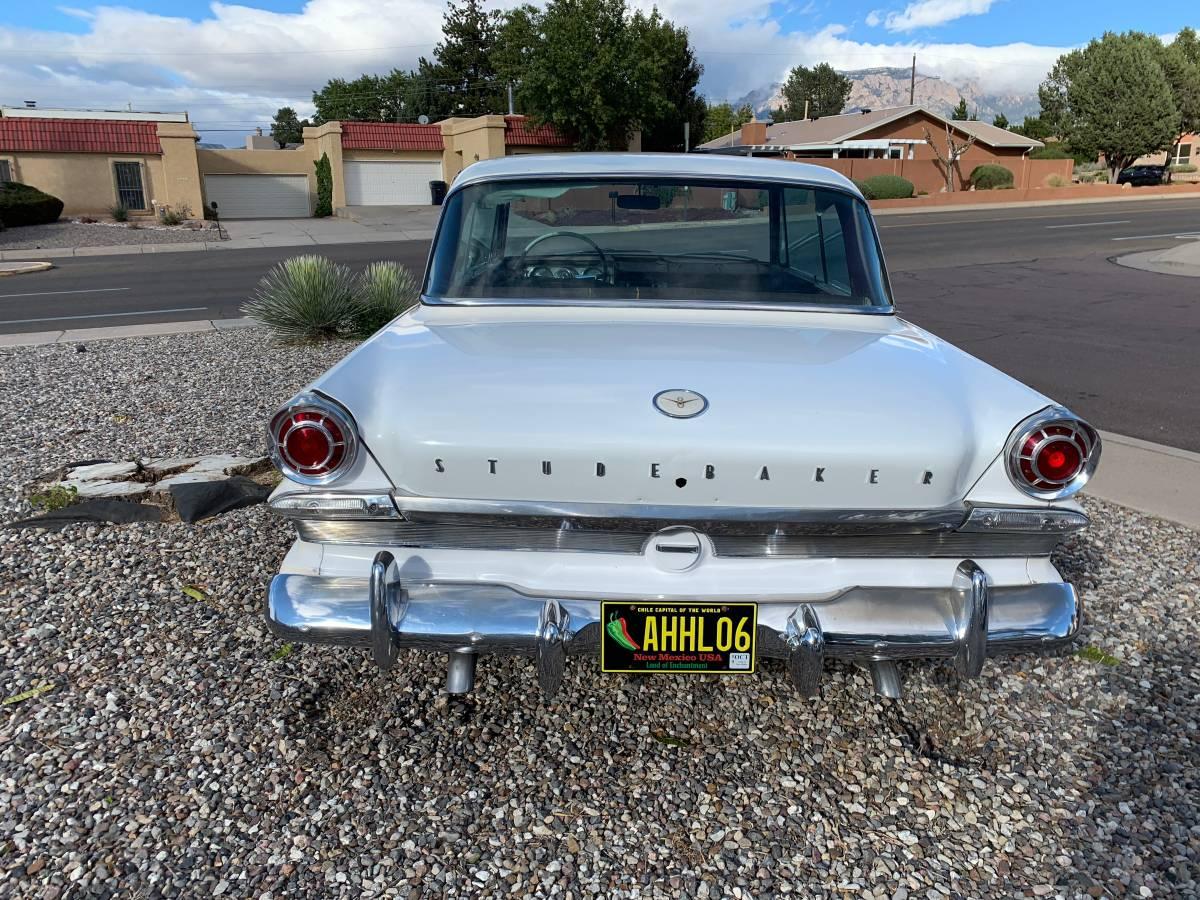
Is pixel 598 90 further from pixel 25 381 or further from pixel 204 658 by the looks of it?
pixel 204 658

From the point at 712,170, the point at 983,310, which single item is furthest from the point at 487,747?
the point at 983,310

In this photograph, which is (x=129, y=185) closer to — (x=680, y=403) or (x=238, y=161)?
(x=238, y=161)

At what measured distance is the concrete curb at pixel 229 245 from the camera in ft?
78.6

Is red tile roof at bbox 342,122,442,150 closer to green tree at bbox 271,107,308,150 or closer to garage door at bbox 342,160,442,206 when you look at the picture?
garage door at bbox 342,160,442,206

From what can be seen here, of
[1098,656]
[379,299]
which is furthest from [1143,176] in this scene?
[1098,656]

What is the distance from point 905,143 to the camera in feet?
162

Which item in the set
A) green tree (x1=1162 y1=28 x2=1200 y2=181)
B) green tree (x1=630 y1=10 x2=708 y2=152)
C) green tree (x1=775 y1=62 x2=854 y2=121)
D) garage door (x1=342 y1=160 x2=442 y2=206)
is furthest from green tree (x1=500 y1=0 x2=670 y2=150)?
green tree (x1=775 y1=62 x2=854 y2=121)

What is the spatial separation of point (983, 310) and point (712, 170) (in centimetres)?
952

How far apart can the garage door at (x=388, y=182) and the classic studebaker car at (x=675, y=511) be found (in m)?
39.5

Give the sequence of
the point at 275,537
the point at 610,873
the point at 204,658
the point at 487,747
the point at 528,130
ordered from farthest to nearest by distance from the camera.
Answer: the point at 528,130, the point at 275,537, the point at 204,658, the point at 487,747, the point at 610,873

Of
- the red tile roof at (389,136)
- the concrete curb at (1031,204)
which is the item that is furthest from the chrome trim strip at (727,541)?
the red tile roof at (389,136)

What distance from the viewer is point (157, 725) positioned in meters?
3.10

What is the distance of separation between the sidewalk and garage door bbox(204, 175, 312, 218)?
1292mm

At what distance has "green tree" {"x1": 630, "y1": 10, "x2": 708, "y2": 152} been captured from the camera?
39.1 metres
